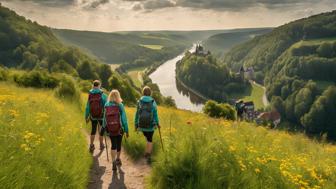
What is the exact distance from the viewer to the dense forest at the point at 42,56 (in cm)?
7333

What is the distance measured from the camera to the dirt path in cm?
855

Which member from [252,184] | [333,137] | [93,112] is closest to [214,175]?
[252,184]

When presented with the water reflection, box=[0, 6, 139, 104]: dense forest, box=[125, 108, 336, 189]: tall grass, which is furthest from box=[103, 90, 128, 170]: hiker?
the water reflection

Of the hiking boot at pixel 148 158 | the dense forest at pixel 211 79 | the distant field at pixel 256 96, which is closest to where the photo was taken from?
the hiking boot at pixel 148 158

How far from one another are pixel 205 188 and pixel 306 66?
15746cm

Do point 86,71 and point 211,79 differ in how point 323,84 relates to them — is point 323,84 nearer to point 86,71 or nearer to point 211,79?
point 211,79

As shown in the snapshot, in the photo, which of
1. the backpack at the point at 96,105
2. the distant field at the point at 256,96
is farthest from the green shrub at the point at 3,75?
the distant field at the point at 256,96

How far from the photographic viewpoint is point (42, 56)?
4035 inches

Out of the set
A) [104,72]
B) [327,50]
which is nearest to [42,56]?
[104,72]

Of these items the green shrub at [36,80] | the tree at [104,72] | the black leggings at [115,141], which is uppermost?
the black leggings at [115,141]

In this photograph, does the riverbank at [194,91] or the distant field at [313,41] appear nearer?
the riverbank at [194,91]

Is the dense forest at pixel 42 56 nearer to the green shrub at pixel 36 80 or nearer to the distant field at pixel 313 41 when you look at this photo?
the green shrub at pixel 36 80

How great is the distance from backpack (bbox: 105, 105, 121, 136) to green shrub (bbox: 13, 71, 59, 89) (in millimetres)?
24375

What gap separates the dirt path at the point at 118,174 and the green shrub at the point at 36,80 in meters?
23.2
